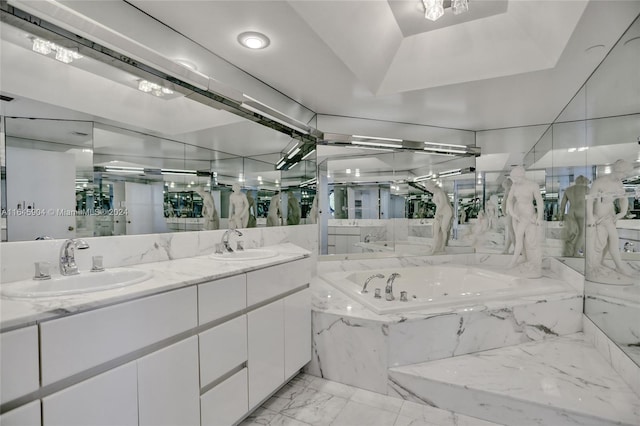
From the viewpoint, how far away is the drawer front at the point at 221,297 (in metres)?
1.32

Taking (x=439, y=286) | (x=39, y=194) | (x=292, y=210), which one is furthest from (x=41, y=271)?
(x=439, y=286)

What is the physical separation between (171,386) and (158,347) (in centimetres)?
18

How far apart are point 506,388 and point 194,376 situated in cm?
168

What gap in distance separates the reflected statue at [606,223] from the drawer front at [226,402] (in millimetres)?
2298

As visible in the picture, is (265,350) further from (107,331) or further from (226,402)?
(107,331)

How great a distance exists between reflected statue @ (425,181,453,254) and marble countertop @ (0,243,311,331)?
2572 mm

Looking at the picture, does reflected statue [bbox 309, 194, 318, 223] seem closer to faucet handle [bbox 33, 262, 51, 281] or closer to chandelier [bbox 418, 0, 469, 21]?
chandelier [bbox 418, 0, 469, 21]

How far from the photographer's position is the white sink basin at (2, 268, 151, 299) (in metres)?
0.98

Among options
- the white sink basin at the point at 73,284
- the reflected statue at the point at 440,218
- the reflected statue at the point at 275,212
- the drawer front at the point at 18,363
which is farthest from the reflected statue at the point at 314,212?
the drawer front at the point at 18,363

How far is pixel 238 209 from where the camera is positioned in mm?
2332

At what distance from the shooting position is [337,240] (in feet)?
10.9

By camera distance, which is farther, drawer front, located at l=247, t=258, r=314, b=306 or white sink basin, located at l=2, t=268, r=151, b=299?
drawer front, located at l=247, t=258, r=314, b=306

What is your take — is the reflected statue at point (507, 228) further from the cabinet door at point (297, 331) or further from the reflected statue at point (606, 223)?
the cabinet door at point (297, 331)

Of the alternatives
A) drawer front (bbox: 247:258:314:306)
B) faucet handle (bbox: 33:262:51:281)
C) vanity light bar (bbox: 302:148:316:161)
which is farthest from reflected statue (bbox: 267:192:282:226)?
faucet handle (bbox: 33:262:51:281)
